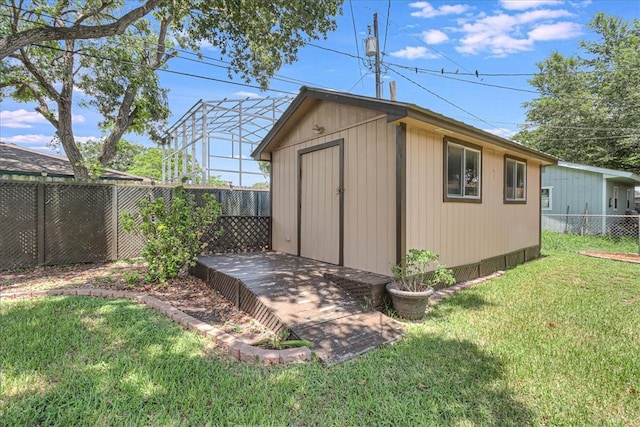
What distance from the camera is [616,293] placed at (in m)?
4.82

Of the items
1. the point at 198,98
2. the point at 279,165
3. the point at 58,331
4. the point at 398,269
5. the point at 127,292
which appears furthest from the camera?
the point at 198,98

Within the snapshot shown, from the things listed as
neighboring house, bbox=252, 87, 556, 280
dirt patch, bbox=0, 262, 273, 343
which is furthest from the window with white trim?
dirt patch, bbox=0, 262, 273, 343

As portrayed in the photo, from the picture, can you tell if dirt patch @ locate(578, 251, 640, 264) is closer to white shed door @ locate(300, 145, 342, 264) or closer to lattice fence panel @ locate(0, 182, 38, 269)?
white shed door @ locate(300, 145, 342, 264)

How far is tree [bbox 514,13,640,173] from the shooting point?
14547 mm

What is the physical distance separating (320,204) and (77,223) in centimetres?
514

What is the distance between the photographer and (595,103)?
15352 millimetres

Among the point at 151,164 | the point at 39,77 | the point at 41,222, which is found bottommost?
the point at 41,222

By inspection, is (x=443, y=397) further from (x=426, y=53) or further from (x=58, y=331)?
(x=426, y=53)

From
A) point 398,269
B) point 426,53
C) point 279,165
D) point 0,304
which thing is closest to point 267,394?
point 398,269

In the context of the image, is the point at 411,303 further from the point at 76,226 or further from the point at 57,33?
the point at 76,226

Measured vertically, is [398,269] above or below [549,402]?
above

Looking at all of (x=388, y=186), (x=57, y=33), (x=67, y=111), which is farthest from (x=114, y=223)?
(x=388, y=186)

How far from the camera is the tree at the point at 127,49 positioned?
6.77 m

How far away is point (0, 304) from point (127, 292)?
→ 55.1 inches
